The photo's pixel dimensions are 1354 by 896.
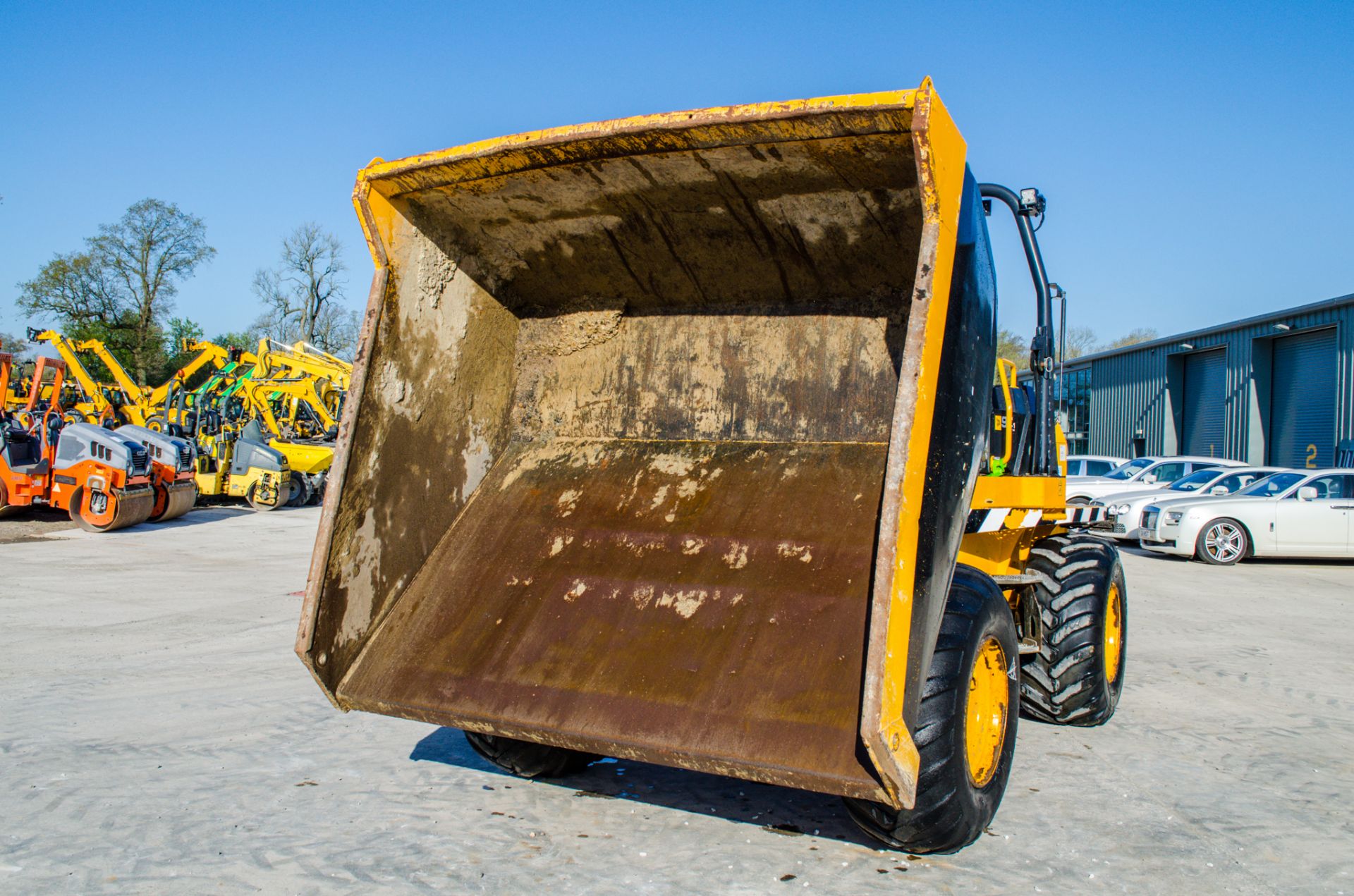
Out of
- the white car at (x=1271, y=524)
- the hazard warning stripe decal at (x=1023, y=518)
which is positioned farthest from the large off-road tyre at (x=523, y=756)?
Answer: the white car at (x=1271, y=524)

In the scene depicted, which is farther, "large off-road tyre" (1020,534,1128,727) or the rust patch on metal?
"large off-road tyre" (1020,534,1128,727)

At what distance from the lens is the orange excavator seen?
1377cm

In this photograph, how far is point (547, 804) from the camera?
3590mm

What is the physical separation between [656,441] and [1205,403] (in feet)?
89.6

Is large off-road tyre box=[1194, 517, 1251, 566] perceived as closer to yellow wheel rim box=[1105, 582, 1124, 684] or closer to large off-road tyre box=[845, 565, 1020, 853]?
yellow wheel rim box=[1105, 582, 1124, 684]

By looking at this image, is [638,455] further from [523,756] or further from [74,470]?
[74,470]

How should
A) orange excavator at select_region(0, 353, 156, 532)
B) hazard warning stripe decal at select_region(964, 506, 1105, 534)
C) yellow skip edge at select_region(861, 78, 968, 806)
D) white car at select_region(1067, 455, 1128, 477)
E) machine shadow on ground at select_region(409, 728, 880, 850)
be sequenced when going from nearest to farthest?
yellow skip edge at select_region(861, 78, 968, 806)
machine shadow on ground at select_region(409, 728, 880, 850)
hazard warning stripe decal at select_region(964, 506, 1105, 534)
orange excavator at select_region(0, 353, 156, 532)
white car at select_region(1067, 455, 1128, 477)

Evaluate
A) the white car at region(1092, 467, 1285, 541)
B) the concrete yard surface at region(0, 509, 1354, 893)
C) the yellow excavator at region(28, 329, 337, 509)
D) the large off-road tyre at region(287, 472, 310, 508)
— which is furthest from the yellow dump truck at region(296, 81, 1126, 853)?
the large off-road tyre at region(287, 472, 310, 508)

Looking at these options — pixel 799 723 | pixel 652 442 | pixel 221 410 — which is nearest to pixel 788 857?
pixel 799 723

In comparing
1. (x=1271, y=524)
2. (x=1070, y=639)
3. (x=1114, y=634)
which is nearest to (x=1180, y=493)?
(x=1271, y=524)

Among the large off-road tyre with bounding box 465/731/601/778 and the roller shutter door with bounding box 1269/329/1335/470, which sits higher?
the roller shutter door with bounding box 1269/329/1335/470

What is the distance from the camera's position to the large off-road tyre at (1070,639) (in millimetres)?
4520

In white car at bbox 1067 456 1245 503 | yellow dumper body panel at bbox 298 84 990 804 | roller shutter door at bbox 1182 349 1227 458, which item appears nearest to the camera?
yellow dumper body panel at bbox 298 84 990 804

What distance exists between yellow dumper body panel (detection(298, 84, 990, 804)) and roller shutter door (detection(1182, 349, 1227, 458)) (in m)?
25.7
